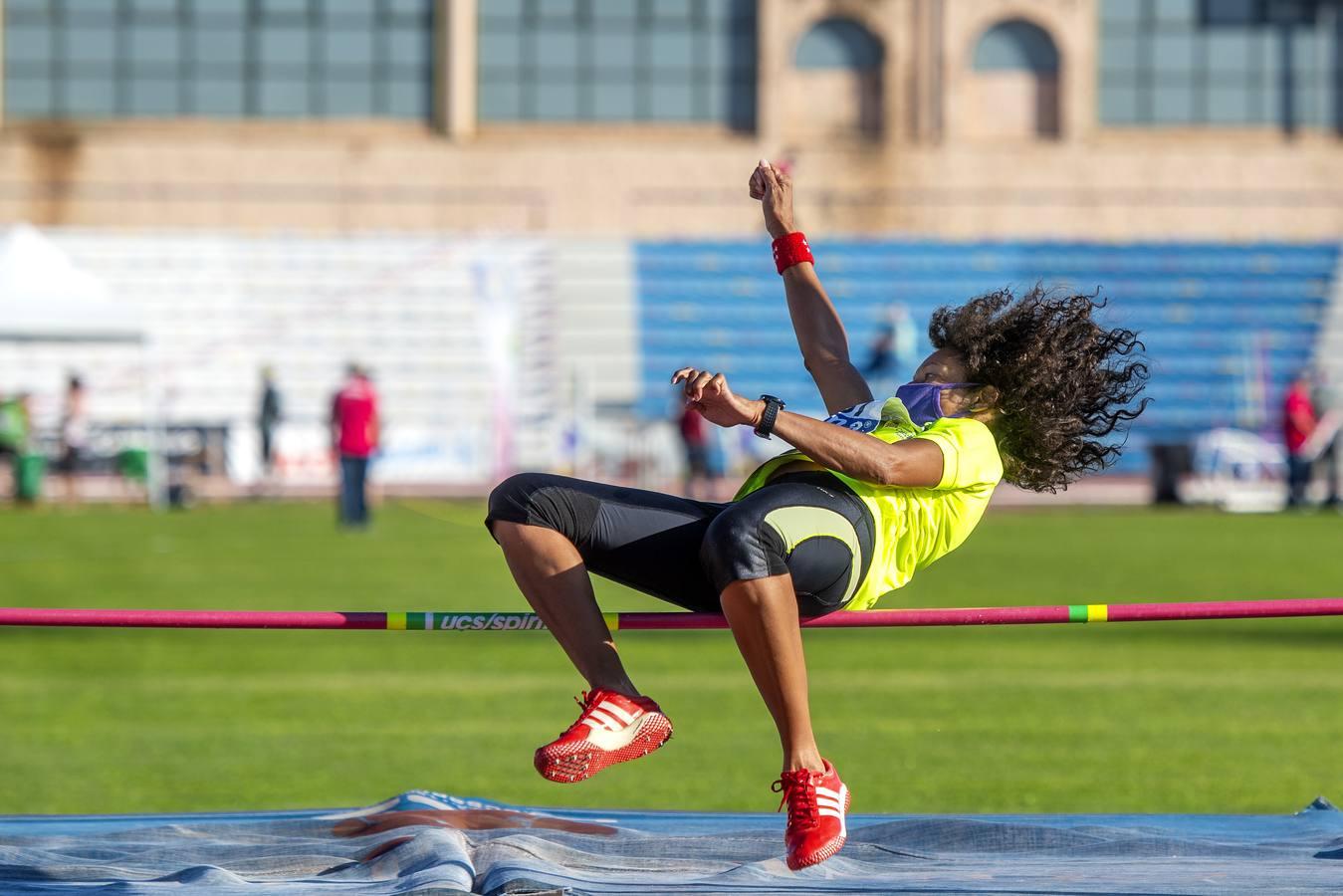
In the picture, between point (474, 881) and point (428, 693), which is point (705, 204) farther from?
point (474, 881)

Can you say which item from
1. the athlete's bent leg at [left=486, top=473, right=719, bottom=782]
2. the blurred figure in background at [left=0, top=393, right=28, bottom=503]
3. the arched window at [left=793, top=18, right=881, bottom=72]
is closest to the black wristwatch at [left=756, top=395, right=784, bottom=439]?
the athlete's bent leg at [left=486, top=473, right=719, bottom=782]

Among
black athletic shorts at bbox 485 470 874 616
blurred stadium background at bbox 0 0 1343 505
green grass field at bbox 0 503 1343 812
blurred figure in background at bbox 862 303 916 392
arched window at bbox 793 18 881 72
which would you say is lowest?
green grass field at bbox 0 503 1343 812

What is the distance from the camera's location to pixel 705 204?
3812cm

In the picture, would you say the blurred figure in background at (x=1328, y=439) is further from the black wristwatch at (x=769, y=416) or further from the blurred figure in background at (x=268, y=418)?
the black wristwatch at (x=769, y=416)

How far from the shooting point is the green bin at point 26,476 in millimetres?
28375

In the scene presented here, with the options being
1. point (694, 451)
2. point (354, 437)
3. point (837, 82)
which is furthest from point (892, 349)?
point (354, 437)

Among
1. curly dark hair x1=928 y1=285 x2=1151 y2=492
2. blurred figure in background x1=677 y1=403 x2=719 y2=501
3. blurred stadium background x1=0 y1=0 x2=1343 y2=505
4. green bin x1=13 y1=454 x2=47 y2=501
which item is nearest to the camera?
curly dark hair x1=928 y1=285 x2=1151 y2=492

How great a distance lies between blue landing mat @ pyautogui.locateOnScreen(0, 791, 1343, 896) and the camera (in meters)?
4.76

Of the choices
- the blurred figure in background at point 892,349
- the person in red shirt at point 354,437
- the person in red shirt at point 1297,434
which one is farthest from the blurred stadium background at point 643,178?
the person in red shirt at point 354,437

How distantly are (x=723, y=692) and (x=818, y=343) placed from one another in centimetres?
582

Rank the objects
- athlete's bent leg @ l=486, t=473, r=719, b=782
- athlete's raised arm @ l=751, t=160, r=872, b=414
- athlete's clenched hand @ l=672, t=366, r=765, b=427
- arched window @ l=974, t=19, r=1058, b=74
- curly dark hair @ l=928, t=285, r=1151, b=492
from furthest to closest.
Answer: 1. arched window @ l=974, t=19, r=1058, b=74
2. athlete's raised arm @ l=751, t=160, r=872, b=414
3. curly dark hair @ l=928, t=285, r=1151, b=492
4. athlete's bent leg @ l=486, t=473, r=719, b=782
5. athlete's clenched hand @ l=672, t=366, r=765, b=427

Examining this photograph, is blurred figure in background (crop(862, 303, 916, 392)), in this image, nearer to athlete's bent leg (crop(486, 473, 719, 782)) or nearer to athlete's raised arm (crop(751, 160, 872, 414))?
athlete's raised arm (crop(751, 160, 872, 414))

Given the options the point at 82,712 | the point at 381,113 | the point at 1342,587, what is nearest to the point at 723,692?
the point at 82,712

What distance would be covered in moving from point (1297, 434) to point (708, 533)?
83.2ft
